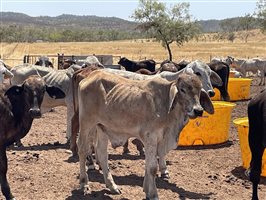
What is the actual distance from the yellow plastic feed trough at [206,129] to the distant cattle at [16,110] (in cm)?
444

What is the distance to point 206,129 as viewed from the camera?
34.5 ft

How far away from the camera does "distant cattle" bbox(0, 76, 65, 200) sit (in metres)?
6.63

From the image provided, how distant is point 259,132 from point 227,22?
13025cm

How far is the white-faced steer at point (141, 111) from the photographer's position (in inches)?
246

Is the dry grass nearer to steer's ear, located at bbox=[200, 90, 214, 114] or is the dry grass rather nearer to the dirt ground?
the dirt ground

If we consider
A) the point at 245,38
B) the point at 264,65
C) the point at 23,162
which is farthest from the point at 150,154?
the point at 245,38

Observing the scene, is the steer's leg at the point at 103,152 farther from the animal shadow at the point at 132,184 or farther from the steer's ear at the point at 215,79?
the steer's ear at the point at 215,79

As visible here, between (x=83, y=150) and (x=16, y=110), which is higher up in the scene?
(x=16, y=110)

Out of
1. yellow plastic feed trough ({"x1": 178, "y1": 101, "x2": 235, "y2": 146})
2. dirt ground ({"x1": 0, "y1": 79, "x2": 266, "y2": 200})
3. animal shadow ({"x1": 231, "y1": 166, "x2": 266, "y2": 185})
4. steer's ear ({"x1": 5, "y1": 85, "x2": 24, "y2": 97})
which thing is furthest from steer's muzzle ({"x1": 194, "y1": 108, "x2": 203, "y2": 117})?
yellow plastic feed trough ({"x1": 178, "y1": 101, "x2": 235, "y2": 146})

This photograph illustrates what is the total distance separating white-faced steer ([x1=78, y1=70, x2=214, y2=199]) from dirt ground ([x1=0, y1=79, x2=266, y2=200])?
1.48ft

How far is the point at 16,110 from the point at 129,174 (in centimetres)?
233

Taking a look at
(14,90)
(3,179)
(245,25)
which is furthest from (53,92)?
(245,25)

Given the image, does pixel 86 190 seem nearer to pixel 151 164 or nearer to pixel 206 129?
pixel 151 164

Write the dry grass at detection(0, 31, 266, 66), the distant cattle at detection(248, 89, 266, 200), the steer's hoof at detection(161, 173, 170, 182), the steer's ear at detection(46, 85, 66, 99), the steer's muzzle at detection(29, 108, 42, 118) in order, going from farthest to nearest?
1. the dry grass at detection(0, 31, 266, 66)
2. the steer's hoof at detection(161, 173, 170, 182)
3. the steer's ear at detection(46, 85, 66, 99)
4. the distant cattle at detection(248, 89, 266, 200)
5. the steer's muzzle at detection(29, 108, 42, 118)
